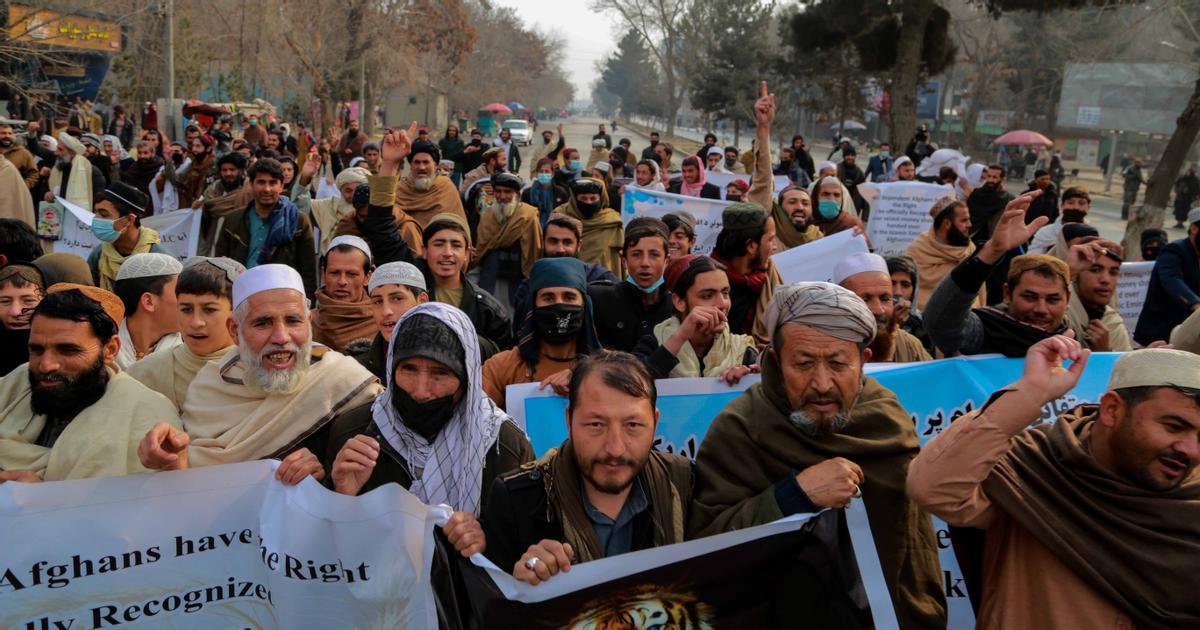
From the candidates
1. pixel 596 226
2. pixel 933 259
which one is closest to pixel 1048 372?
pixel 933 259

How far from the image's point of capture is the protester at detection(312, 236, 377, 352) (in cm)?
459

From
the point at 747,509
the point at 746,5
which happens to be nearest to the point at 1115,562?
the point at 747,509

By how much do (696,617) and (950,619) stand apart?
127 centimetres

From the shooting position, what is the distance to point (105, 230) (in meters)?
5.62

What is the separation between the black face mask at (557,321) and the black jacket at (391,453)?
3.70ft

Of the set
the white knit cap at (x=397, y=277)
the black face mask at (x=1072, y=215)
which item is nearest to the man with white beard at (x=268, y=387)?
the white knit cap at (x=397, y=277)

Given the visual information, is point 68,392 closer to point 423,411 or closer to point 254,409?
point 254,409

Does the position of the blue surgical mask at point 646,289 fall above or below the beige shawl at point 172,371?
above

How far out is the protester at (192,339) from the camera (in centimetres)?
345

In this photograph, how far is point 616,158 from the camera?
44.9 feet

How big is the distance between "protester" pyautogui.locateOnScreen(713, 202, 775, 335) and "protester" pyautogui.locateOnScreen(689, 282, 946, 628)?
2.17m

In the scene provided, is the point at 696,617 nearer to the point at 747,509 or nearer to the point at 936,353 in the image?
the point at 747,509

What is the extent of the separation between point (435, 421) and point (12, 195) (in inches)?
280

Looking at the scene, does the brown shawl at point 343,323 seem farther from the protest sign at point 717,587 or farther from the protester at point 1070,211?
the protester at point 1070,211
